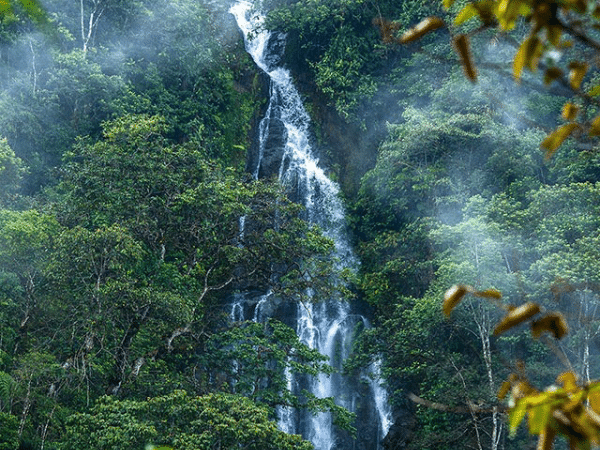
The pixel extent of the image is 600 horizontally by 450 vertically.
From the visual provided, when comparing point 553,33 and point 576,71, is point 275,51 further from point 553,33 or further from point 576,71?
point 553,33

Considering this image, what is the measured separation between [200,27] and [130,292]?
11093mm

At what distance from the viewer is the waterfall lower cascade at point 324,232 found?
16.7 meters

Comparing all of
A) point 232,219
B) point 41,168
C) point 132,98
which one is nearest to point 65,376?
point 232,219

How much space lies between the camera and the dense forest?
456 inches

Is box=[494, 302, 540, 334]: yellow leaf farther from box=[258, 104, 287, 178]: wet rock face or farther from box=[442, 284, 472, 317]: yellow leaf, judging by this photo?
box=[258, 104, 287, 178]: wet rock face

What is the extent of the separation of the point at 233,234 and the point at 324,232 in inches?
256

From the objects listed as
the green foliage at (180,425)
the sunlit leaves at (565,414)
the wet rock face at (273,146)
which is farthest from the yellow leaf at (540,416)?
the wet rock face at (273,146)

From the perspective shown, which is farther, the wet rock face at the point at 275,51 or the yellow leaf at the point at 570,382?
the wet rock face at the point at 275,51

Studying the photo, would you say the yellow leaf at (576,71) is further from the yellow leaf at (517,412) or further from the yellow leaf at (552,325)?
the yellow leaf at (517,412)

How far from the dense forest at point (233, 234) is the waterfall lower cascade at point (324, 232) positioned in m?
0.52

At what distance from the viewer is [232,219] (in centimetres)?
1397

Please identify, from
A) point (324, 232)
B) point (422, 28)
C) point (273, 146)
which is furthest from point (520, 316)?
point (273, 146)

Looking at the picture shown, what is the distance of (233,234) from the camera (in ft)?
45.6

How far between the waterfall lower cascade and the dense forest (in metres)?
0.52
